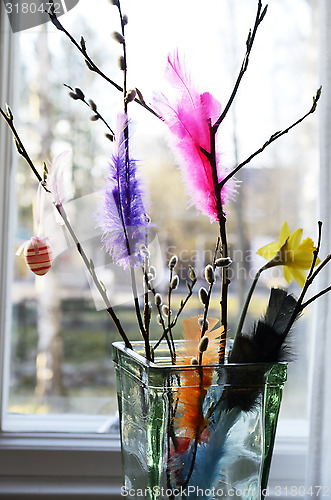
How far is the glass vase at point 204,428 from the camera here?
0.68 metres

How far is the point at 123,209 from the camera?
73cm

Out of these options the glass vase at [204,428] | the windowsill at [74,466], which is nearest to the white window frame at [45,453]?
the windowsill at [74,466]

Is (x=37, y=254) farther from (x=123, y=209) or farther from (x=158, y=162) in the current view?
(x=158, y=162)

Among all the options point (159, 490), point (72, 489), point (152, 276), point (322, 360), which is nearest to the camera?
point (159, 490)

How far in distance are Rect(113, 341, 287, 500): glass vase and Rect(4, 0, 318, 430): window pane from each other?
1.57ft

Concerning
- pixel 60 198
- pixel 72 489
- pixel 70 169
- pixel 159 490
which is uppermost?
pixel 70 169

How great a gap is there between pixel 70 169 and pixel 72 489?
64cm

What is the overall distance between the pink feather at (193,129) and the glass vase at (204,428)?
8.5 inches

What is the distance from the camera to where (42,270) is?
75cm

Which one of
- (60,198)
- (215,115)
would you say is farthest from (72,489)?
(215,115)

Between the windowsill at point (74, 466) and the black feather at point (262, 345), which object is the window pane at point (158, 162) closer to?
the windowsill at point (74, 466)

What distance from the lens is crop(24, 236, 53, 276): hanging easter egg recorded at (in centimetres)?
74

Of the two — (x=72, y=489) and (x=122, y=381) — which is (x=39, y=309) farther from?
(x=122, y=381)

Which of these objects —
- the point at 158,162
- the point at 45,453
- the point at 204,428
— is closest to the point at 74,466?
the point at 45,453
